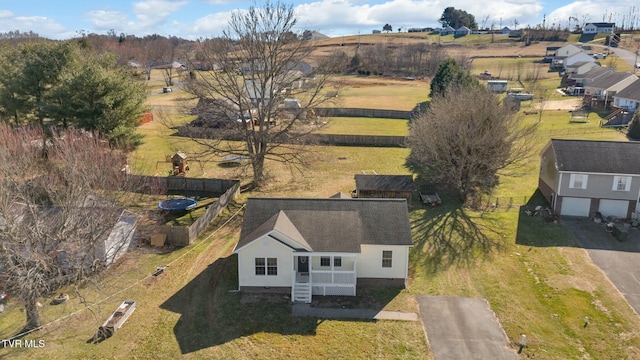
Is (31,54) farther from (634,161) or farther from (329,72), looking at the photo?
(634,161)

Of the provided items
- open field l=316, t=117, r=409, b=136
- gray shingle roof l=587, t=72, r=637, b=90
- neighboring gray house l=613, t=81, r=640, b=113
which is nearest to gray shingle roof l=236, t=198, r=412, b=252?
open field l=316, t=117, r=409, b=136

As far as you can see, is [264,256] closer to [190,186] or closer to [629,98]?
[190,186]

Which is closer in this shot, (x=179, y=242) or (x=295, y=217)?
(x=295, y=217)

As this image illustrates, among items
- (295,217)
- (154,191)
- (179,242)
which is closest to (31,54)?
(154,191)

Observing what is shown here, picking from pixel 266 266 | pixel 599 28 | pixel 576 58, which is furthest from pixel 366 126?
pixel 599 28

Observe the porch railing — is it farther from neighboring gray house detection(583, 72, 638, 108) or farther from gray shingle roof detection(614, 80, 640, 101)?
neighboring gray house detection(583, 72, 638, 108)

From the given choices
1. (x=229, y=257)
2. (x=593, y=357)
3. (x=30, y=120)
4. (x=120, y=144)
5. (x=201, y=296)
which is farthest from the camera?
(x=30, y=120)
